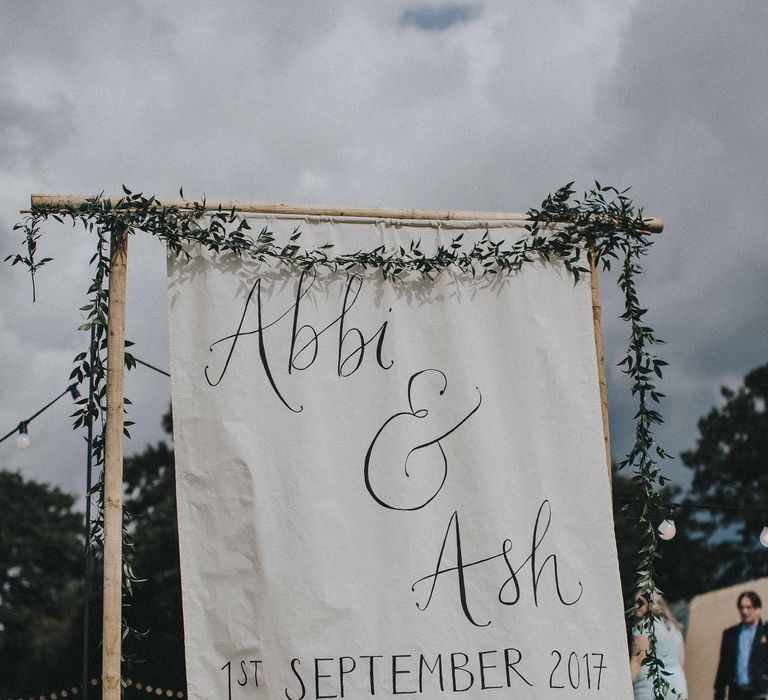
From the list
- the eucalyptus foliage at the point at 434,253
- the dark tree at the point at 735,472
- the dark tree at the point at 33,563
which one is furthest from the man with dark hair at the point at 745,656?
the dark tree at the point at 33,563

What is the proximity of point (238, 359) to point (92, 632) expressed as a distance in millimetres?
17760

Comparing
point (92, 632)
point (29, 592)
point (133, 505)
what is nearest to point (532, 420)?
point (92, 632)

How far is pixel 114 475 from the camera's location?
306 centimetres

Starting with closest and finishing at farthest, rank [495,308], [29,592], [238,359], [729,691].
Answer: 1. [238,359]
2. [495,308]
3. [729,691]
4. [29,592]

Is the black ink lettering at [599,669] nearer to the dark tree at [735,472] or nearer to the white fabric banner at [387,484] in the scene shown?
the white fabric banner at [387,484]

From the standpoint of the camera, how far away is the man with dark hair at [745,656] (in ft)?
26.9

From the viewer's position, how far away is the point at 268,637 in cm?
297

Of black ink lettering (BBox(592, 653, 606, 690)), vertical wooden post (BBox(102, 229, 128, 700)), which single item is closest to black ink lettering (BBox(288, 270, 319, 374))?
vertical wooden post (BBox(102, 229, 128, 700))

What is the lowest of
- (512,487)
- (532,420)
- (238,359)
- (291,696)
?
(291,696)

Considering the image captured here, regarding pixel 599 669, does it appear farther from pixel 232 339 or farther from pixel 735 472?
pixel 735 472

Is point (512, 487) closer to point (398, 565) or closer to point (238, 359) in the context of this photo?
point (398, 565)

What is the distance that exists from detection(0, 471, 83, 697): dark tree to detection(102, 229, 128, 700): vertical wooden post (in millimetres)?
29913

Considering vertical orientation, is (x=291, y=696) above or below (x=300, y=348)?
below

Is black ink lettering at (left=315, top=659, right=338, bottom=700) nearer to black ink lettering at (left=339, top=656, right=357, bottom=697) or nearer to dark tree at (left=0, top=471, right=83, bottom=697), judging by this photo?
black ink lettering at (left=339, top=656, right=357, bottom=697)
